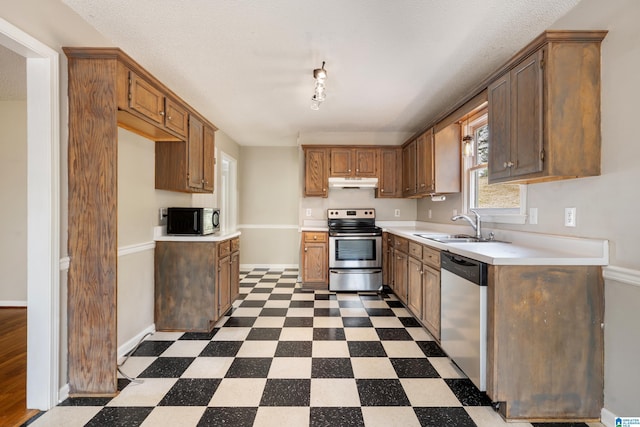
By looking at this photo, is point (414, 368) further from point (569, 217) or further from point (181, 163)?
point (181, 163)

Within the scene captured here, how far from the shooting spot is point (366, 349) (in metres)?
2.44

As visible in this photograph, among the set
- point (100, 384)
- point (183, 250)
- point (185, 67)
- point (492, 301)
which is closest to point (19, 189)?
point (183, 250)

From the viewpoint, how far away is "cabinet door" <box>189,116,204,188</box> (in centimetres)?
296

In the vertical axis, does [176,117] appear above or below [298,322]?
above

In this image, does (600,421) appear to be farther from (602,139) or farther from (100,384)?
(100,384)

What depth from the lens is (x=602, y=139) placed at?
64.5 inches

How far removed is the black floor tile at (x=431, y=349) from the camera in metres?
2.36

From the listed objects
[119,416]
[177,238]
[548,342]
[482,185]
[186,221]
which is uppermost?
[482,185]

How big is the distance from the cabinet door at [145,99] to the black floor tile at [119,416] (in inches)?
72.6

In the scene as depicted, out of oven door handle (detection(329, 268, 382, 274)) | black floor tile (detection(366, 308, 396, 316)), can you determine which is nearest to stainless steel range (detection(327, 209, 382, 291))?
oven door handle (detection(329, 268, 382, 274))

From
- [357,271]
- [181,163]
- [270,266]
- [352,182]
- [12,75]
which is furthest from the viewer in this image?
[270,266]

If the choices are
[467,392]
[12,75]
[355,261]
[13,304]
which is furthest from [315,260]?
[12,75]

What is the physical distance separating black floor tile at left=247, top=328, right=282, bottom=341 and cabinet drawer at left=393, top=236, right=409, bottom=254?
1590mm

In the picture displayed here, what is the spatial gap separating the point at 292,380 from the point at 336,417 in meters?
0.45
